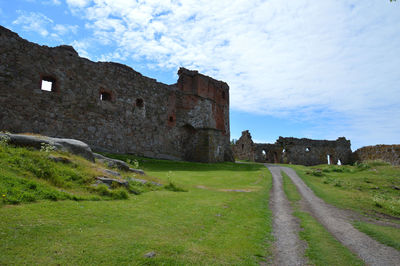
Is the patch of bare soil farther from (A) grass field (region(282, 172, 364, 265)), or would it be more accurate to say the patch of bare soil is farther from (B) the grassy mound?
(B) the grassy mound

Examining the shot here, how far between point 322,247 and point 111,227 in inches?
178

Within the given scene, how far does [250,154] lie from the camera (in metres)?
40.2

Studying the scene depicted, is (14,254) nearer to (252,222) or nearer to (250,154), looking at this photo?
(252,222)

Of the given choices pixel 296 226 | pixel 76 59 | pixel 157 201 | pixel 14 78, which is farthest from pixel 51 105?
pixel 296 226

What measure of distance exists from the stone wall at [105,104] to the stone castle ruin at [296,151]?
38.2 ft

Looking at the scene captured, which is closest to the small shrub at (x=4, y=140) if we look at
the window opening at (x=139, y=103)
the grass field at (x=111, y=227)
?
the grass field at (x=111, y=227)

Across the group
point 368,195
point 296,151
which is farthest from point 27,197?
point 296,151

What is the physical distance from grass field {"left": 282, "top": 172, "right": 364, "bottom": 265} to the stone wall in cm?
1566

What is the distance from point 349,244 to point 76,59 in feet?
62.8

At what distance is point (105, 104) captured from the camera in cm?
1941

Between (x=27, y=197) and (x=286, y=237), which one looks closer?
(x=27, y=197)

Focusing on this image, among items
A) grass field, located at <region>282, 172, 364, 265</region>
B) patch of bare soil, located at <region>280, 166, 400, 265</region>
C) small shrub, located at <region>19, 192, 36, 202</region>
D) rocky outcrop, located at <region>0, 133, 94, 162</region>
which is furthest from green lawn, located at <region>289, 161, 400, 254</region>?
rocky outcrop, located at <region>0, 133, 94, 162</region>

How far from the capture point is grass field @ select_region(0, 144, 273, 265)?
3.77 meters

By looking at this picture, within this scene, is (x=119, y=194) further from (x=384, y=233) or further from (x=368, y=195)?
(x=368, y=195)
